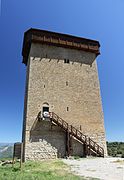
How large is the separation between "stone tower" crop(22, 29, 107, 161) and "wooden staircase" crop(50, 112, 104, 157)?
168 millimetres

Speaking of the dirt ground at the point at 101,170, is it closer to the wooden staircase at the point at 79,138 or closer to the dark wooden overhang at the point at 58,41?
the wooden staircase at the point at 79,138

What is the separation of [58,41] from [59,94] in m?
5.84

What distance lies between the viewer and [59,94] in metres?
17.5

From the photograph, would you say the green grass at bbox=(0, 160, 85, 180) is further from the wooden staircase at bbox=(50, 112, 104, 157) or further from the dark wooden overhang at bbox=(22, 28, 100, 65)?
the dark wooden overhang at bbox=(22, 28, 100, 65)

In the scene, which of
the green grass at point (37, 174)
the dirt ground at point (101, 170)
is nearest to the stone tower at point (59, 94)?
the dirt ground at point (101, 170)

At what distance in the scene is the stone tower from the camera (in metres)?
15.7

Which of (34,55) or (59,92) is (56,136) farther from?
(34,55)

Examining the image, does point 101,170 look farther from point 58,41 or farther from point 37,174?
point 58,41

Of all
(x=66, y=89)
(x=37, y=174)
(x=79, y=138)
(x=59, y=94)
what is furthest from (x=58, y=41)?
(x=37, y=174)

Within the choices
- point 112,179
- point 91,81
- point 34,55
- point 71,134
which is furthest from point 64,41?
point 112,179

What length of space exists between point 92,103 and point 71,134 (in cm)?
404

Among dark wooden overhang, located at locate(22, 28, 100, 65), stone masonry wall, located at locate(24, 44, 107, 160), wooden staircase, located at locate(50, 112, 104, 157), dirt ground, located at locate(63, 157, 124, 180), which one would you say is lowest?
dirt ground, located at locate(63, 157, 124, 180)

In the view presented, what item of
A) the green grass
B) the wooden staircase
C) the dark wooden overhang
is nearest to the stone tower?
the dark wooden overhang

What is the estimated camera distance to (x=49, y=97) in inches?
672
